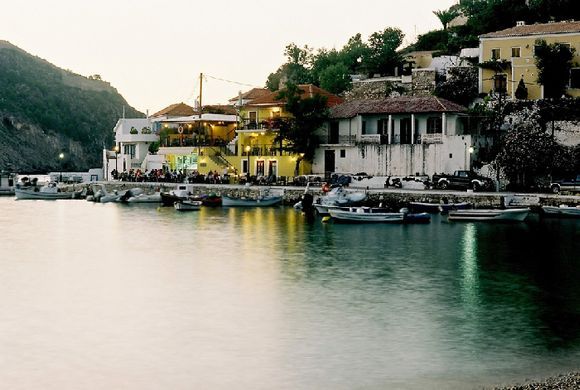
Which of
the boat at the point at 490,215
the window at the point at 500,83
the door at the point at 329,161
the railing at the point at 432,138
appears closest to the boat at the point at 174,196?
the door at the point at 329,161

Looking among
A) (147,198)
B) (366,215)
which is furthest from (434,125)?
(147,198)

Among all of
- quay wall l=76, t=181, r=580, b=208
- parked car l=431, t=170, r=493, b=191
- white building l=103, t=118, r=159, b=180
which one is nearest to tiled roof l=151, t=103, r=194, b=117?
white building l=103, t=118, r=159, b=180

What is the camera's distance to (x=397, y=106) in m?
63.9

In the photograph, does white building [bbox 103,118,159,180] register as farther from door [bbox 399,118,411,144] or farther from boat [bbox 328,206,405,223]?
boat [bbox 328,206,405,223]

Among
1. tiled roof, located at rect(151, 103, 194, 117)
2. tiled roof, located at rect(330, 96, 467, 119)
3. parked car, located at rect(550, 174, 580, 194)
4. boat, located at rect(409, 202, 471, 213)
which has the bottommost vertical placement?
boat, located at rect(409, 202, 471, 213)

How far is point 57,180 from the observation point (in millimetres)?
89875

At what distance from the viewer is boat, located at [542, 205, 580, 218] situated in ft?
155

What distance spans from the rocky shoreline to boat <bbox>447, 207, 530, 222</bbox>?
1187 inches

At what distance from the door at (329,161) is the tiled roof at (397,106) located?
2824 mm

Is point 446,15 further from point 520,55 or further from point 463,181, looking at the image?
point 463,181

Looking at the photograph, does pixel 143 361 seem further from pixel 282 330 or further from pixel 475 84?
pixel 475 84

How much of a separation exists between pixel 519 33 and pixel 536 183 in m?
12.9

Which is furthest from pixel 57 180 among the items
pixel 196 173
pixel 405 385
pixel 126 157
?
pixel 405 385

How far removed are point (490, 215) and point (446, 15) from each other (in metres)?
52.6
